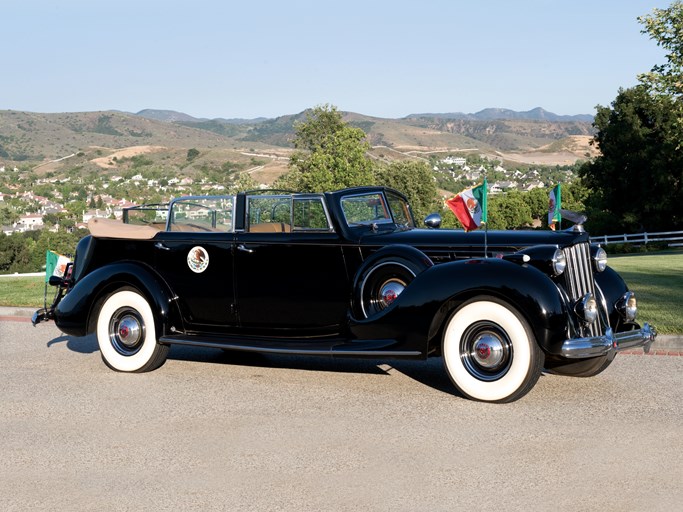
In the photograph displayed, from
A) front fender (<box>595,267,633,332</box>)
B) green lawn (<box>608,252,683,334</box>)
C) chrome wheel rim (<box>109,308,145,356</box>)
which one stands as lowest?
green lawn (<box>608,252,683,334</box>)

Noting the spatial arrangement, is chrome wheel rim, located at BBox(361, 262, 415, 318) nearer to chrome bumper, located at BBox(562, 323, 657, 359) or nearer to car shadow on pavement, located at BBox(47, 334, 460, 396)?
car shadow on pavement, located at BBox(47, 334, 460, 396)

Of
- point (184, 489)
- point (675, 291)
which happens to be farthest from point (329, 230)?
point (675, 291)

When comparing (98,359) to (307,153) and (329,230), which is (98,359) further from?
(307,153)

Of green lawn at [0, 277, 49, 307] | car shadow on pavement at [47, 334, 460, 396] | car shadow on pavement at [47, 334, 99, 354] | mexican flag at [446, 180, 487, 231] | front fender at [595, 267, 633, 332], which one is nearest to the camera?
front fender at [595, 267, 633, 332]

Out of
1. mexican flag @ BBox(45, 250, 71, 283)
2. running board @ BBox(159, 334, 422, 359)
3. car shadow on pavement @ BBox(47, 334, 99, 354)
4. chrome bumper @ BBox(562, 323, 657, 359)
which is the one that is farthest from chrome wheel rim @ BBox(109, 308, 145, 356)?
chrome bumper @ BBox(562, 323, 657, 359)

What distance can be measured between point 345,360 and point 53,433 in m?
3.39

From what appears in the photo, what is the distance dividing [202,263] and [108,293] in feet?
3.67

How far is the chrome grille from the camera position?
694cm

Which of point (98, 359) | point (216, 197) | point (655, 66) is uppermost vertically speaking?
point (655, 66)

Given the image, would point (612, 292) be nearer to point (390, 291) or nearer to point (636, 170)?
point (390, 291)

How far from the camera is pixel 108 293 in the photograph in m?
8.62

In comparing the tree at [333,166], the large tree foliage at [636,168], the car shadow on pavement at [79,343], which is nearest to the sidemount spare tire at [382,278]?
the car shadow on pavement at [79,343]

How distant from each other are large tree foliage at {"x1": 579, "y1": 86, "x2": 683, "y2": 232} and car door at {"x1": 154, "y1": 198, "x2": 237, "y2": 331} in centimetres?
4438

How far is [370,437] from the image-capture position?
5863 millimetres
